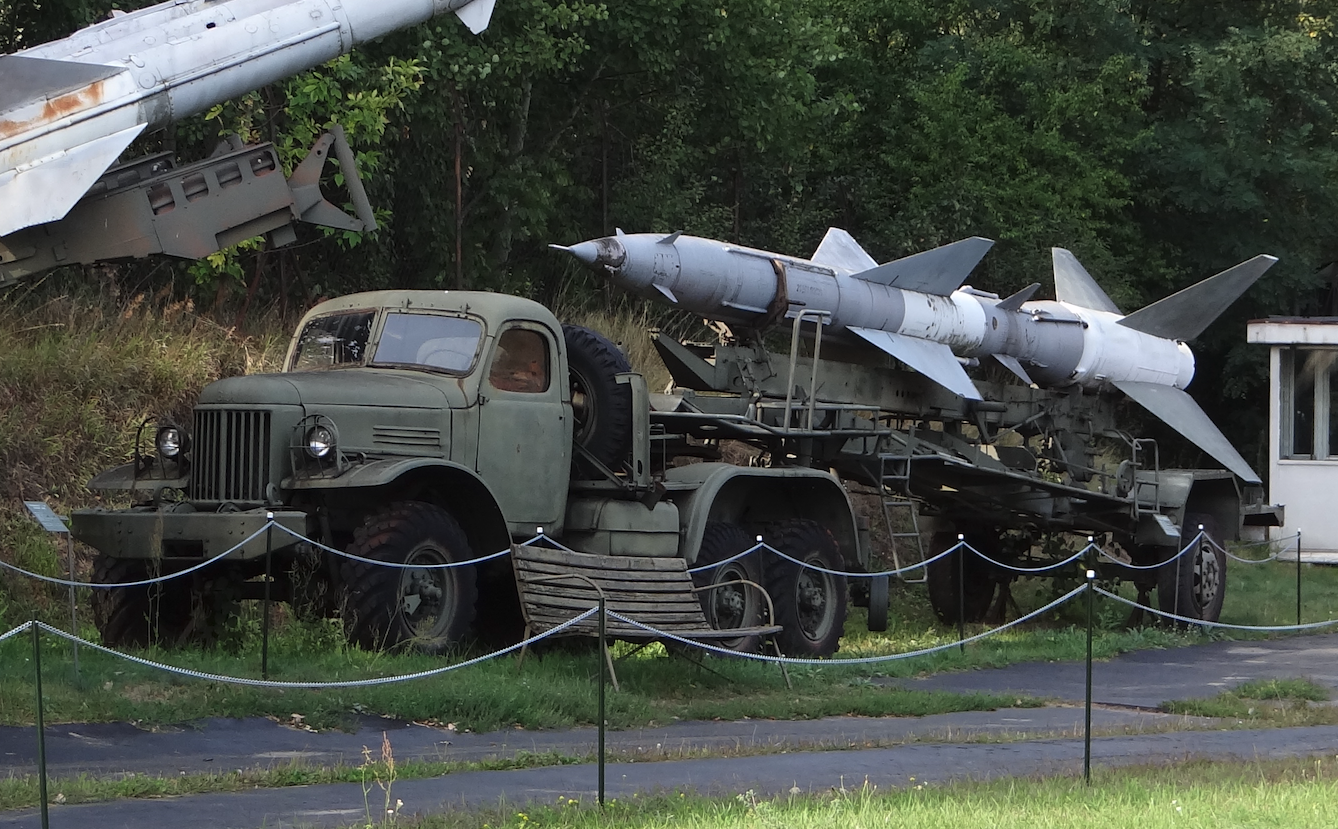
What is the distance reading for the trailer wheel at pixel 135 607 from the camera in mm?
11062

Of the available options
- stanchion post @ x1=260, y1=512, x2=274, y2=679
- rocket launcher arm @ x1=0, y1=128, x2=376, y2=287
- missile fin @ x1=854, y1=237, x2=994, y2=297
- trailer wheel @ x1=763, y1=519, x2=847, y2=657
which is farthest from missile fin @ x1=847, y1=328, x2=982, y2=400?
stanchion post @ x1=260, y1=512, x2=274, y2=679

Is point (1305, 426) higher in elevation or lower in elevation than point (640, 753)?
higher

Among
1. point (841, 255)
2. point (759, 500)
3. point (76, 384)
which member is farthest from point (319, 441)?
point (841, 255)

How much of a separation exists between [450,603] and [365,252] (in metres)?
11.0

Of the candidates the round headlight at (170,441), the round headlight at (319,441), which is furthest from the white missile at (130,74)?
the round headlight at (319,441)

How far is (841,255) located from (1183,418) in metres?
5.06

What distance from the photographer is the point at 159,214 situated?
10.6 m

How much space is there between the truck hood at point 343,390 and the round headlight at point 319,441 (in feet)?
0.74

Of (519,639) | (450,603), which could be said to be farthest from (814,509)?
(450,603)

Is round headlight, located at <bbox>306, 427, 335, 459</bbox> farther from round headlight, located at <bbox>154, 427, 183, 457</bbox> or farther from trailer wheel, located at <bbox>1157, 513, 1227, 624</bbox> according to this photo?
trailer wheel, located at <bbox>1157, 513, 1227, 624</bbox>

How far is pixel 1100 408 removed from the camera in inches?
712

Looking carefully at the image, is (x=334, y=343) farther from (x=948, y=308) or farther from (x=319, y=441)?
(x=948, y=308)

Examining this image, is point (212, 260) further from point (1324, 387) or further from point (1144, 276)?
point (1144, 276)

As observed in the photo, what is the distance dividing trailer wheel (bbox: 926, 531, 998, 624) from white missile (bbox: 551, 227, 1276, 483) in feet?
6.20
